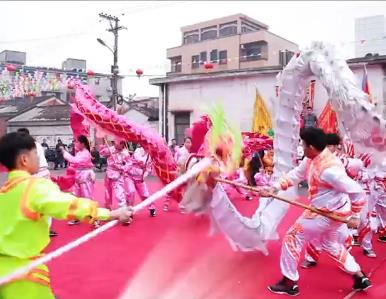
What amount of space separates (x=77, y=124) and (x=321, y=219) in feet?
12.0

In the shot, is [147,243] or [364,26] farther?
[364,26]

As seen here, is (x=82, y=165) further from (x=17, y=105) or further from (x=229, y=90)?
(x=17, y=105)

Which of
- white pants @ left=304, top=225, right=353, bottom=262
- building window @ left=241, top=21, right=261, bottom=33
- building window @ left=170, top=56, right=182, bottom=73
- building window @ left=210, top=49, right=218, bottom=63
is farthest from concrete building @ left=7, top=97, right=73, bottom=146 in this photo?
white pants @ left=304, top=225, right=353, bottom=262

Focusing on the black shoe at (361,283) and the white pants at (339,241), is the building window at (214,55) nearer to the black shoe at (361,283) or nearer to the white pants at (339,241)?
the white pants at (339,241)

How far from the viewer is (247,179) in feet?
37.1

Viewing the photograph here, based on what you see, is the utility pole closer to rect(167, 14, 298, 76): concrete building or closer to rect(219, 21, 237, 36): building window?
rect(167, 14, 298, 76): concrete building

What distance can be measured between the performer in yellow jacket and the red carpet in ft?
5.56

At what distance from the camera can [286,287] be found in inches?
147

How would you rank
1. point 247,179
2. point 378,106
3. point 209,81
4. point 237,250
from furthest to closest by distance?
point 209,81, point 247,179, point 237,250, point 378,106

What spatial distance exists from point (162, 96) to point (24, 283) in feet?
52.0

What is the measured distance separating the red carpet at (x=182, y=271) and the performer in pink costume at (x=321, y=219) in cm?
16

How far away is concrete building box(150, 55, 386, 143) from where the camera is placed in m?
12.9

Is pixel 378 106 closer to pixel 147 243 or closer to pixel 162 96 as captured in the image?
pixel 147 243

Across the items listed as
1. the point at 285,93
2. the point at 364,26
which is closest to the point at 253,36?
the point at 364,26
